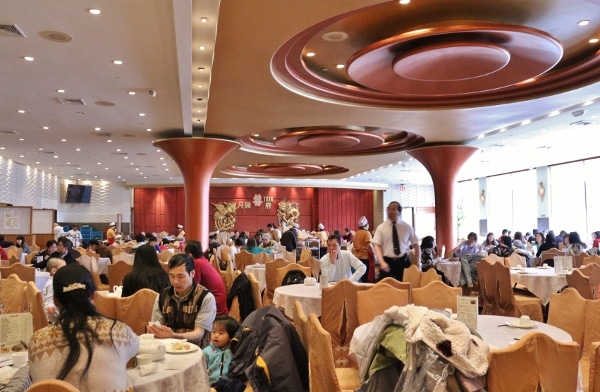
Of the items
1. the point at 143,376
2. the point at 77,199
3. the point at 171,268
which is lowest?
the point at 143,376

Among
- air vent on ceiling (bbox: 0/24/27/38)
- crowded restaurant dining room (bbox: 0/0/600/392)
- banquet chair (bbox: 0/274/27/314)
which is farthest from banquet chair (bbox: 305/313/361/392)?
air vent on ceiling (bbox: 0/24/27/38)

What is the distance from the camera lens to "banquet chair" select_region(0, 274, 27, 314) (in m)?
5.90

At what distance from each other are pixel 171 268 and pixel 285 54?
14.3 ft

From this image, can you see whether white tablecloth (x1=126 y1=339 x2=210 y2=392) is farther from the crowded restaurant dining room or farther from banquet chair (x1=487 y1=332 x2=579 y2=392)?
banquet chair (x1=487 y1=332 x2=579 y2=392)

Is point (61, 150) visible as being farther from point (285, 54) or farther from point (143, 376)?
point (143, 376)

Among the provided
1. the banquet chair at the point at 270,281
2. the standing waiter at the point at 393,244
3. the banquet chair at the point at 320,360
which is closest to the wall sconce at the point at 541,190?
the standing waiter at the point at 393,244

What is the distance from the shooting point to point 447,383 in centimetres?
242

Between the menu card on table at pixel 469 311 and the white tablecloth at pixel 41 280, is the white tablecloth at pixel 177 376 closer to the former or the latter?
the menu card on table at pixel 469 311

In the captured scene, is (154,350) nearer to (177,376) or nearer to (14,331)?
(177,376)

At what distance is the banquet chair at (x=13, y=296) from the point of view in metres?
5.90

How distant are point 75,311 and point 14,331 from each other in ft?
3.98

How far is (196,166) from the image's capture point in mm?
13383

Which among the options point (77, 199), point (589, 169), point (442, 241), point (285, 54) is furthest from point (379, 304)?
point (77, 199)

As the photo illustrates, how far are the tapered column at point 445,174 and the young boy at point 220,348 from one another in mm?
11499
